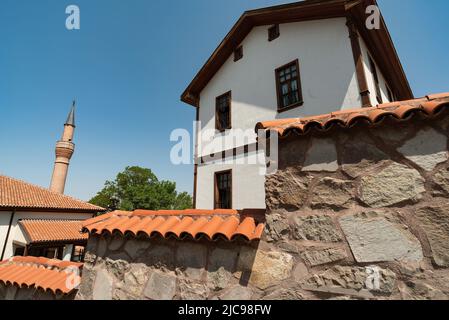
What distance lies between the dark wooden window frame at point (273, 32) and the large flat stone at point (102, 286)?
370 inches

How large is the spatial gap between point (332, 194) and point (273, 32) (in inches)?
359

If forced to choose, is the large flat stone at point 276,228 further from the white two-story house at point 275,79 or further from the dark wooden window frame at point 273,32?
the dark wooden window frame at point 273,32

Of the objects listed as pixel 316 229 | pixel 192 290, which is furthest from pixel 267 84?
pixel 192 290

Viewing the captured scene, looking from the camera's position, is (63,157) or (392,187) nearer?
(392,187)

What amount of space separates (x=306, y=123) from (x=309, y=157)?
0.94 feet

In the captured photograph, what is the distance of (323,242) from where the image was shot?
67.1 inches

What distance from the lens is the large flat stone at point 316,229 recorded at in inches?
66.5

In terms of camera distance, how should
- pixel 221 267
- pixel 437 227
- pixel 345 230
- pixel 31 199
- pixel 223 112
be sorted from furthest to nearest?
pixel 31 199 < pixel 223 112 < pixel 221 267 < pixel 345 230 < pixel 437 227

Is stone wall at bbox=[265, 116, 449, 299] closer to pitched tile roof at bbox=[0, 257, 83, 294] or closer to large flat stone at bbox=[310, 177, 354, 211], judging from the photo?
large flat stone at bbox=[310, 177, 354, 211]

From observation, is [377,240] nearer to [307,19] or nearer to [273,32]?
[307,19]

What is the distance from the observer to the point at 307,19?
25.8 feet

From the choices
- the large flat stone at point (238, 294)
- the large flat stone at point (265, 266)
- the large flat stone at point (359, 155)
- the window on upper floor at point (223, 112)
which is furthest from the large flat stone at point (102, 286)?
the window on upper floor at point (223, 112)
